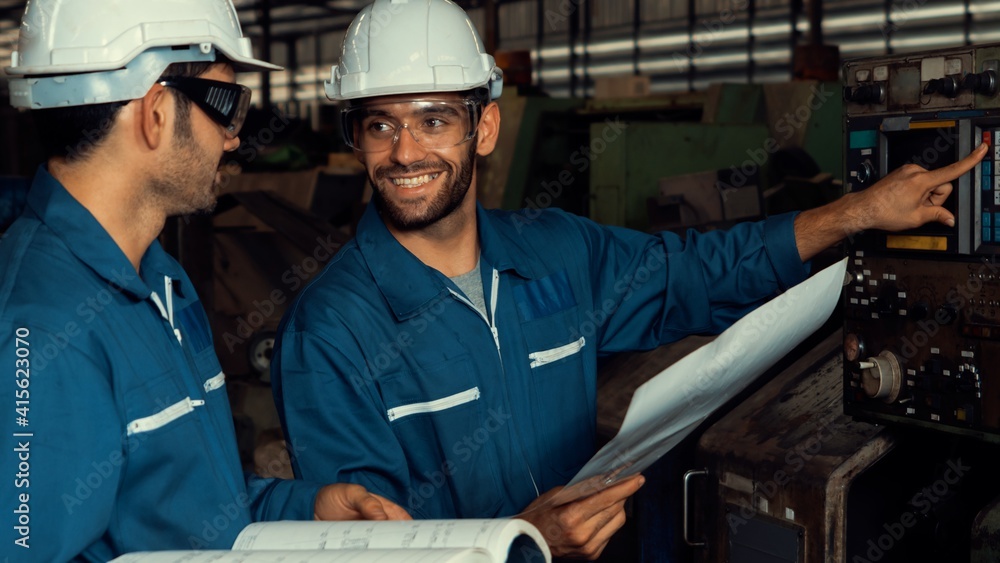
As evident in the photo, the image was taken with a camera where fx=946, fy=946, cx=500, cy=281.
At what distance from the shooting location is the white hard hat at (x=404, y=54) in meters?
1.63

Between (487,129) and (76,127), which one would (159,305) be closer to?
(76,127)

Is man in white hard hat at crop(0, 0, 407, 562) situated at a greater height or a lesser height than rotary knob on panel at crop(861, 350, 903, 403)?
greater

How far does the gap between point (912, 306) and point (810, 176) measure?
245 centimetres

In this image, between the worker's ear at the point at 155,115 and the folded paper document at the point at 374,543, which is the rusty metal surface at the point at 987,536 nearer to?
the folded paper document at the point at 374,543

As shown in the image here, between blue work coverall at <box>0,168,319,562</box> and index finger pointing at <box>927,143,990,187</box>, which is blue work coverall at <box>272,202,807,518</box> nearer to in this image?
blue work coverall at <box>0,168,319,562</box>

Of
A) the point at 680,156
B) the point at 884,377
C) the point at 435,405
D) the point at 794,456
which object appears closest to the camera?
the point at 884,377

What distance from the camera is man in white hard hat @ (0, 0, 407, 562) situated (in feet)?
3.06

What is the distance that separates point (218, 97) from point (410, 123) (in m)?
0.48

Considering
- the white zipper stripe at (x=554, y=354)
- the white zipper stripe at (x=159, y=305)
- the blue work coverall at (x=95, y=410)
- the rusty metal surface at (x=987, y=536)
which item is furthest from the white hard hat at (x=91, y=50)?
the rusty metal surface at (x=987, y=536)

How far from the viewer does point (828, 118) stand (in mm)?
3998

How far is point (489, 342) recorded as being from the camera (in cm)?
161

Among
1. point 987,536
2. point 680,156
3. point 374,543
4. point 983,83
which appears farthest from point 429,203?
point 680,156

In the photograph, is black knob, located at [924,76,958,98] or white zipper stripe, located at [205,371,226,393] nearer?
black knob, located at [924,76,958,98]

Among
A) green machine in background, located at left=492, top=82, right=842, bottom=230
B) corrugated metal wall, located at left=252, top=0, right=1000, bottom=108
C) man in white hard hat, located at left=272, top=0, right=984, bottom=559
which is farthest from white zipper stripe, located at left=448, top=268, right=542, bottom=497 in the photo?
corrugated metal wall, located at left=252, top=0, right=1000, bottom=108
